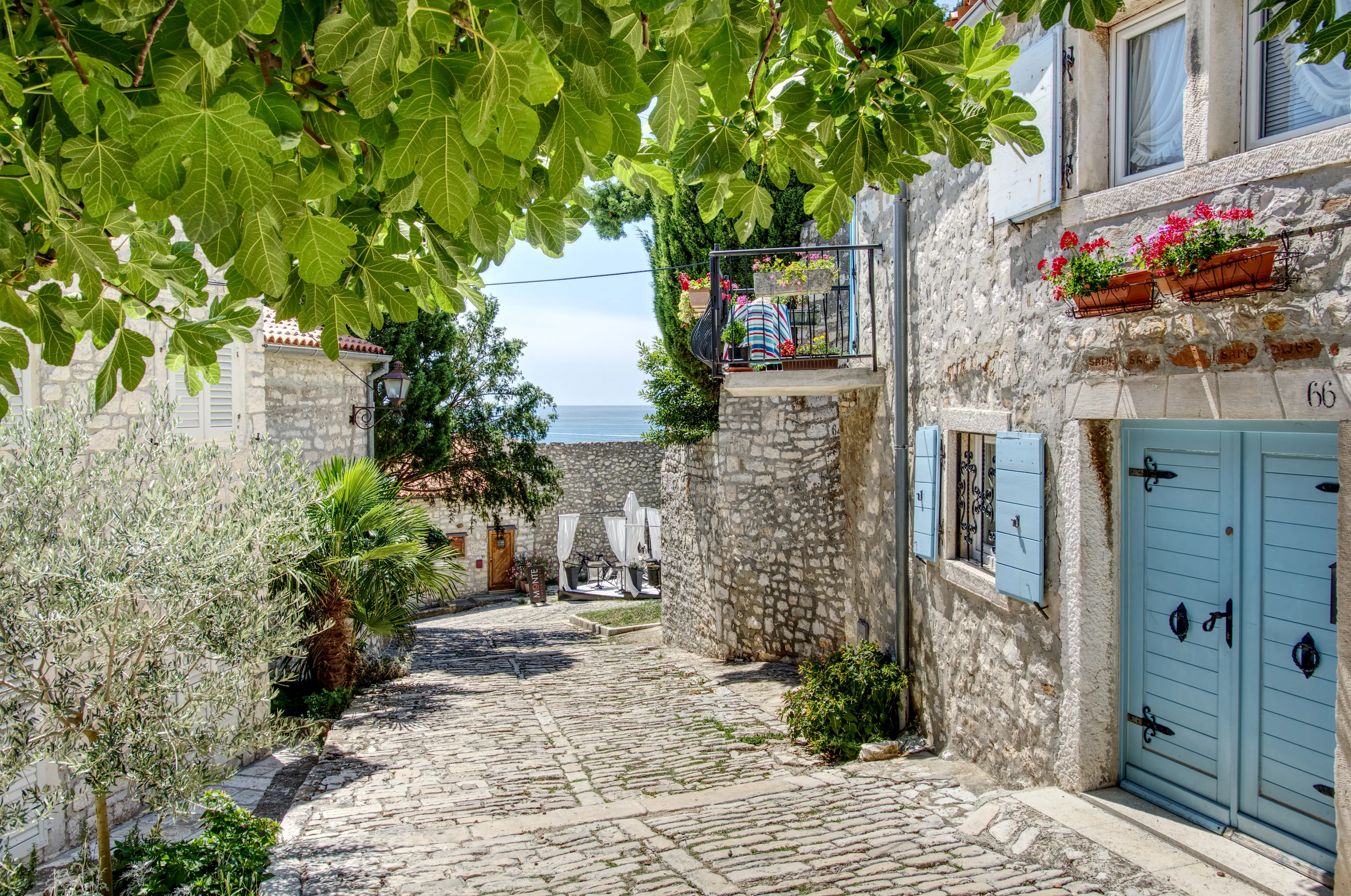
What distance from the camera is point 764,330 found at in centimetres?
832

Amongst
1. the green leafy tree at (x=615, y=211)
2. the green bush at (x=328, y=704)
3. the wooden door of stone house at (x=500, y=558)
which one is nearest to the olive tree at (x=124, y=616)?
the green bush at (x=328, y=704)

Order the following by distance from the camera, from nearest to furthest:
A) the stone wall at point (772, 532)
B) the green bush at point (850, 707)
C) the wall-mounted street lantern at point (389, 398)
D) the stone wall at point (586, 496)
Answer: the green bush at point (850, 707)
the stone wall at point (772, 532)
the wall-mounted street lantern at point (389, 398)
the stone wall at point (586, 496)

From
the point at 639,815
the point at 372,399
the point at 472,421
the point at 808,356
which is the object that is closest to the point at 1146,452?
the point at 639,815

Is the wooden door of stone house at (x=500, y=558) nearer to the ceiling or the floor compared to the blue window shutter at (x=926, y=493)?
nearer to the floor

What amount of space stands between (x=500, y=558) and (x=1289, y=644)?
21.6m

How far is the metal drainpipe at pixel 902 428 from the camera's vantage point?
689cm

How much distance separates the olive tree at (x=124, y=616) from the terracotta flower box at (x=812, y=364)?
4.86 m

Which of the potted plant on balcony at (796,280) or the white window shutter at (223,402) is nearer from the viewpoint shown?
the potted plant on balcony at (796,280)

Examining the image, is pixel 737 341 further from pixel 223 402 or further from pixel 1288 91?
pixel 1288 91

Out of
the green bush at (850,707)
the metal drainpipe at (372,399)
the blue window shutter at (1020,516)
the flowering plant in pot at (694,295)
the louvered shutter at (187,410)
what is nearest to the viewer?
the blue window shutter at (1020,516)

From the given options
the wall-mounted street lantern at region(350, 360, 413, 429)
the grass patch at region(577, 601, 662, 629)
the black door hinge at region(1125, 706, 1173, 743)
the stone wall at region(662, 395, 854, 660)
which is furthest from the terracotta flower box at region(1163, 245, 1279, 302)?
the grass patch at region(577, 601, 662, 629)

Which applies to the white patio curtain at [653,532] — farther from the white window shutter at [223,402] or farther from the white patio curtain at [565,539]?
the white window shutter at [223,402]

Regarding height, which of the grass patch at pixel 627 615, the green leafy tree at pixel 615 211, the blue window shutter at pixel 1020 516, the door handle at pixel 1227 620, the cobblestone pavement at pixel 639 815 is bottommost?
the grass patch at pixel 627 615

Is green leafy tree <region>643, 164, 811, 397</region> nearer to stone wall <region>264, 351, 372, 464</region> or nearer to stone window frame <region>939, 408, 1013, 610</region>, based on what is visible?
stone wall <region>264, 351, 372, 464</region>
